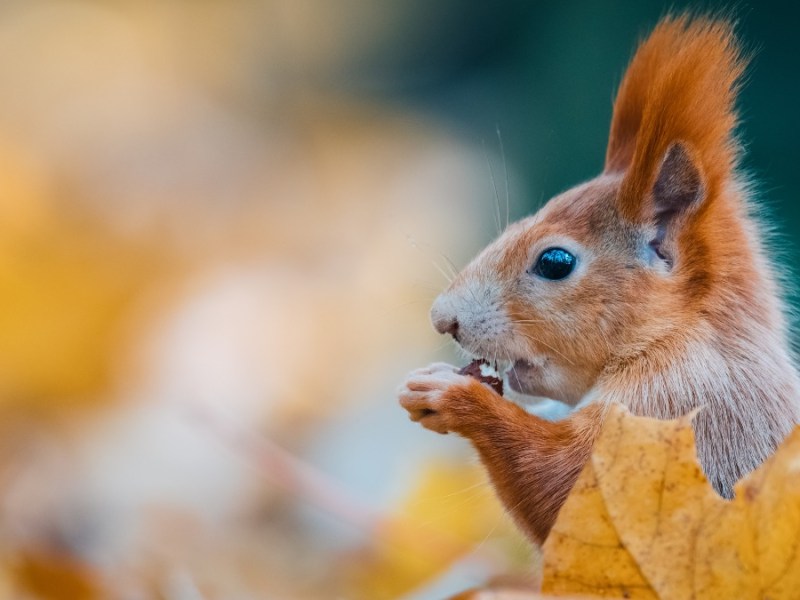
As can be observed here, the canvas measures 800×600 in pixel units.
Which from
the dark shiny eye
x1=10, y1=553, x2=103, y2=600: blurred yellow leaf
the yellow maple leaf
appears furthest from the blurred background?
the yellow maple leaf

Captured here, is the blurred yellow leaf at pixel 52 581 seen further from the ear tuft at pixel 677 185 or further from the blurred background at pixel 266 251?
the ear tuft at pixel 677 185

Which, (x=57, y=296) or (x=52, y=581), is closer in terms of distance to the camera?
(x=52, y=581)

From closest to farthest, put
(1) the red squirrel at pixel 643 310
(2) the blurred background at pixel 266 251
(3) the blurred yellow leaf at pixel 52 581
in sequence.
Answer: (1) the red squirrel at pixel 643 310 → (3) the blurred yellow leaf at pixel 52 581 → (2) the blurred background at pixel 266 251

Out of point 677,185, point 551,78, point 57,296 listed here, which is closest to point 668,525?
point 677,185

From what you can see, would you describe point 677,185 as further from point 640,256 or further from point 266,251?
point 266,251

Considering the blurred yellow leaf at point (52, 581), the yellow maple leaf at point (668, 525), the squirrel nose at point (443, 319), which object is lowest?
the yellow maple leaf at point (668, 525)

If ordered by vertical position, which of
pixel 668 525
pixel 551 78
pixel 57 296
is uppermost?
pixel 551 78

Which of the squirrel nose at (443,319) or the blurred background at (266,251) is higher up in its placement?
the blurred background at (266,251)

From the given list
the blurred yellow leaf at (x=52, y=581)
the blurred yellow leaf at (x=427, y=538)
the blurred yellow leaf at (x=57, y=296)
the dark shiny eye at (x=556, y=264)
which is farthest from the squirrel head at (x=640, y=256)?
the blurred yellow leaf at (x=57, y=296)
